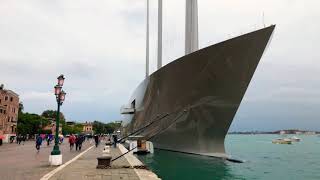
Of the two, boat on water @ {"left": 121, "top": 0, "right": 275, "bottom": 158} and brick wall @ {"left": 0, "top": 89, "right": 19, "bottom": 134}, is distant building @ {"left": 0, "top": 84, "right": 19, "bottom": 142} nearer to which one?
brick wall @ {"left": 0, "top": 89, "right": 19, "bottom": 134}

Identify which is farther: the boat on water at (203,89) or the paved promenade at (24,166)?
the boat on water at (203,89)

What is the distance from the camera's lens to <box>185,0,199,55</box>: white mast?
2267 cm

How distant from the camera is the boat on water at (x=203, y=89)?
19.1 meters

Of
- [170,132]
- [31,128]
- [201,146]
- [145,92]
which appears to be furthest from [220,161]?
[31,128]

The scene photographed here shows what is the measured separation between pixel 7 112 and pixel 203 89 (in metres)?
45.1

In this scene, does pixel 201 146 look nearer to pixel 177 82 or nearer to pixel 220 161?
pixel 220 161

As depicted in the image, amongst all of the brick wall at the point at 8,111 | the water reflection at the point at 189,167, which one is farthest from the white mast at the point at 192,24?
the brick wall at the point at 8,111

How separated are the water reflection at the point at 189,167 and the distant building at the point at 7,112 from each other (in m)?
35.6

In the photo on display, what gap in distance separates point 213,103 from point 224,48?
137 inches

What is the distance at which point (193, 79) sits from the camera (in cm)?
2119

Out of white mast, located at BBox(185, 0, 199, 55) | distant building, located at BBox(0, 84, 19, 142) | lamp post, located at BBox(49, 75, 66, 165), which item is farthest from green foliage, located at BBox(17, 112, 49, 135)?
lamp post, located at BBox(49, 75, 66, 165)

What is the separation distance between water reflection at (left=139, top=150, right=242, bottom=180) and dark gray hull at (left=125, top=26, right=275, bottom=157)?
0.53 m

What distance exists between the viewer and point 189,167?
19.6 metres

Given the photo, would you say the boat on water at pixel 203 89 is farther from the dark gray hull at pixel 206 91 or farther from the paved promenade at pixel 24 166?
the paved promenade at pixel 24 166
